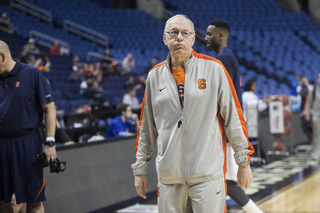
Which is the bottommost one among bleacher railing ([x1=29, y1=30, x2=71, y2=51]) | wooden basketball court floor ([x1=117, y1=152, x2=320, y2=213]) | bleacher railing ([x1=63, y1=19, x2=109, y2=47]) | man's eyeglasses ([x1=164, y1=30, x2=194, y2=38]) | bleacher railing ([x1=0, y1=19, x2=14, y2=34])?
wooden basketball court floor ([x1=117, y1=152, x2=320, y2=213])

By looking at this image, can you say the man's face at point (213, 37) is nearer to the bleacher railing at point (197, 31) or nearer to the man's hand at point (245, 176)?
the man's hand at point (245, 176)

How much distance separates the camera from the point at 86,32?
54.7ft

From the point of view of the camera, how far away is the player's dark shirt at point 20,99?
327 centimetres

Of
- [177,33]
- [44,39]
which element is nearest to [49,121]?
[177,33]

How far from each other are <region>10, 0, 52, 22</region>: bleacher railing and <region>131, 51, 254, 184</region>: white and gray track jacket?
1429 cm

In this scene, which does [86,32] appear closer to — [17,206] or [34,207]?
[17,206]

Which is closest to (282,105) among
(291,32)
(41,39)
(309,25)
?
(41,39)

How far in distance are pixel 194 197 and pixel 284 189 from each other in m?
4.13

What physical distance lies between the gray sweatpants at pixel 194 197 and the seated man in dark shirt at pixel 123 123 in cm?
392

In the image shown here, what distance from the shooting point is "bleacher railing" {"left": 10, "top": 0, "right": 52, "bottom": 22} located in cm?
1552

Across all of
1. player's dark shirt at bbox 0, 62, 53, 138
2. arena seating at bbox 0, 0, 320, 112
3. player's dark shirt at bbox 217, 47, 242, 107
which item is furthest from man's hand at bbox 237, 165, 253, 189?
arena seating at bbox 0, 0, 320, 112

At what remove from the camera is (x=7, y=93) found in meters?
3.29

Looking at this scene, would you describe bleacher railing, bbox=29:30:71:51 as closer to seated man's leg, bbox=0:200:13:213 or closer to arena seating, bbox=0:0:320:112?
arena seating, bbox=0:0:320:112

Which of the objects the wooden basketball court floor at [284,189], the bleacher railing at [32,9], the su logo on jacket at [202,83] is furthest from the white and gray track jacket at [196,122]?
the bleacher railing at [32,9]
